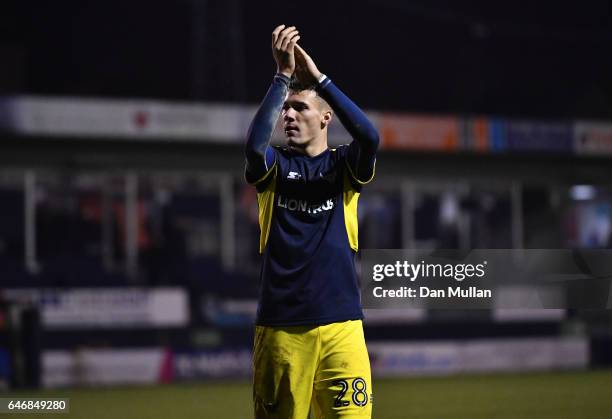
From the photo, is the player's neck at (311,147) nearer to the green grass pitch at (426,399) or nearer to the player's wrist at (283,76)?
the player's wrist at (283,76)

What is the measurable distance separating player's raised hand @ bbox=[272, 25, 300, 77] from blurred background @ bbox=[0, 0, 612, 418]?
7.00 meters

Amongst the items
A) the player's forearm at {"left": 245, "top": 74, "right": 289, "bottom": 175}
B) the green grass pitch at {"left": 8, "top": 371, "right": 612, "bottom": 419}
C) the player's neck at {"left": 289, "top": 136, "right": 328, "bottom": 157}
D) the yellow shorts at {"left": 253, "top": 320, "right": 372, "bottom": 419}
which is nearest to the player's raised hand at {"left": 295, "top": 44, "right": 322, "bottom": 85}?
the player's forearm at {"left": 245, "top": 74, "right": 289, "bottom": 175}

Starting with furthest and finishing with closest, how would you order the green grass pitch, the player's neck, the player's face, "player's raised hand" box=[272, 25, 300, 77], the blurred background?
1. the blurred background
2. the green grass pitch
3. the player's neck
4. the player's face
5. "player's raised hand" box=[272, 25, 300, 77]

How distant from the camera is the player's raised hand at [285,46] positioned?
4.71 m

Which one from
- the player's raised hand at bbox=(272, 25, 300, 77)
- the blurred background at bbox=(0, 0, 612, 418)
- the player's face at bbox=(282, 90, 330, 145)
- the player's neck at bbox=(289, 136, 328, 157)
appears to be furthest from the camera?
the blurred background at bbox=(0, 0, 612, 418)

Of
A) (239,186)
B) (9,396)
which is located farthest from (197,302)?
(239,186)

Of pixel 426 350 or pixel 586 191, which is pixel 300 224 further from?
pixel 586 191

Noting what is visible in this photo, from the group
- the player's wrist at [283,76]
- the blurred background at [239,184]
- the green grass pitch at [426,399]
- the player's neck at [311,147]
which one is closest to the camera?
the player's wrist at [283,76]

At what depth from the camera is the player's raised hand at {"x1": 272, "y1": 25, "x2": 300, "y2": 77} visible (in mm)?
4711

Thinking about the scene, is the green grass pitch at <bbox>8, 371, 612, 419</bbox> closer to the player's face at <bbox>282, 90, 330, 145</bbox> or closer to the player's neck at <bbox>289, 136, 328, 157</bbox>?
the player's neck at <bbox>289, 136, 328, 157</bbox>

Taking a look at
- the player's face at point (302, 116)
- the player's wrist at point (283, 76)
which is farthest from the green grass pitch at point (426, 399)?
the player's wrist at point (283, 76)

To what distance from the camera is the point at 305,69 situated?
4906mm

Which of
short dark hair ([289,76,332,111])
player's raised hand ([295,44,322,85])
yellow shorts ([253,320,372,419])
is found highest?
player's raised hand ([295,44,322,85])

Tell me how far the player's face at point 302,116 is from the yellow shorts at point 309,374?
91cm
